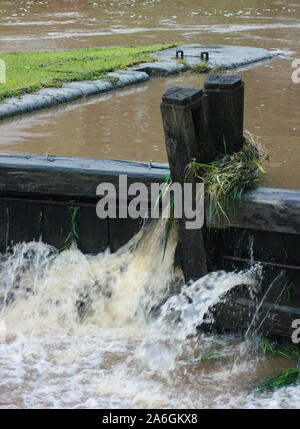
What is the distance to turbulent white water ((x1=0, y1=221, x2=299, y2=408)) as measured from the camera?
4.22m

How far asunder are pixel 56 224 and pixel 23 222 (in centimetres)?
28

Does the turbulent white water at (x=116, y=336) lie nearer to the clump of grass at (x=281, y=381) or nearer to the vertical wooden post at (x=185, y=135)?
the clump of grass at (x=281, y=381)

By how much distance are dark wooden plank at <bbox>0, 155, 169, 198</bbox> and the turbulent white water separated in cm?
42

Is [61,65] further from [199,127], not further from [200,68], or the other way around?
[199,127]

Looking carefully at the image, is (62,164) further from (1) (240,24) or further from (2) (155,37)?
(1) (240,24)

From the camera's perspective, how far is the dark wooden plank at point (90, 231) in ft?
16.4

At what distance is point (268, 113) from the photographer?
26.0ft

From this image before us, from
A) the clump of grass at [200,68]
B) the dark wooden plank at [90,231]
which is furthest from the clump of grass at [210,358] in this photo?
the clump of grass at [200,68]

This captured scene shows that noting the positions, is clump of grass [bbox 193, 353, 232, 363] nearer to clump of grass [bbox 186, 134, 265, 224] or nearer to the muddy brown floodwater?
clump of grass [bbox 186, 134, 265, 224]

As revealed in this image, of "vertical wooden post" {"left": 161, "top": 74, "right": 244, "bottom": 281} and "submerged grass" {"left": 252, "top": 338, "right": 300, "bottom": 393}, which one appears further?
"submerged grass" {"left": 252, "top": 338, "right": 300, "bottom": 393}

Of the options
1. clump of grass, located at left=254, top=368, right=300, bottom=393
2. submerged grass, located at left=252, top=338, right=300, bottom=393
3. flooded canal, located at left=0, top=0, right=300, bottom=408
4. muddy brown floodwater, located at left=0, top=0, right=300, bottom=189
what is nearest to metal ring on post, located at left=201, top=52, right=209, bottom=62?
muddy brown floodwater, located at left=0, top=0, right=300, bottom=189

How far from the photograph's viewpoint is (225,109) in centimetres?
432

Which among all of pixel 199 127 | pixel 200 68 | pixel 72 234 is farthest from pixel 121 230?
pixel 200 68

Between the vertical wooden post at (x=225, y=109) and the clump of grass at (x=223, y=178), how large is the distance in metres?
0.10
